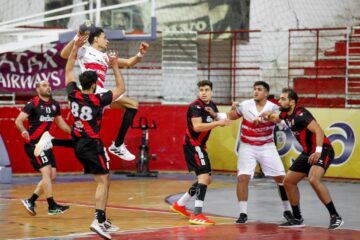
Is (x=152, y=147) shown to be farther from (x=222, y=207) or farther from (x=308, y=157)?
(x=308, y=157)

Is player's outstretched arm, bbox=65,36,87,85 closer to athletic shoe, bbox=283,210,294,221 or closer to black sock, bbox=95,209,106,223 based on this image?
black sock, bbox=95,209,106,223

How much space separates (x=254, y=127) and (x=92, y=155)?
10.9ft

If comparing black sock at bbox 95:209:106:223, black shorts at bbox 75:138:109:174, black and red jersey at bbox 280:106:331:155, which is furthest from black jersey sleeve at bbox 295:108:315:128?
black sock at bbox 95:209:106:223

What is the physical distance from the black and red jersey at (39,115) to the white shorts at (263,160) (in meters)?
4.14

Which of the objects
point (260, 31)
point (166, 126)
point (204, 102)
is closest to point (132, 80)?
point (166, 126)

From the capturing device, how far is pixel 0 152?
24219 millimetres

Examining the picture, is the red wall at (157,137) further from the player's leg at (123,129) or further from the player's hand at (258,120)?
the player's hand at (258,120)

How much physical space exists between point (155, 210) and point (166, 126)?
32.4 ft

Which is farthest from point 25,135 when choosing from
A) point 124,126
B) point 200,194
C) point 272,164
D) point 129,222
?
point 272,164

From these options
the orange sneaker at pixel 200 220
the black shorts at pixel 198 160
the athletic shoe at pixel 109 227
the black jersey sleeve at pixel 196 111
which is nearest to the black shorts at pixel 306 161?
the black shorts at pixel 198 160

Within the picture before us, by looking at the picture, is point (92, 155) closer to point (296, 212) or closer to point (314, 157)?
point (314, 157)

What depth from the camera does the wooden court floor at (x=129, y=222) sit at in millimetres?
14398

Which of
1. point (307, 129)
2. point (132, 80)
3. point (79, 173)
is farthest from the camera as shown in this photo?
point (132, 80)

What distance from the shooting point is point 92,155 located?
14320 mm
